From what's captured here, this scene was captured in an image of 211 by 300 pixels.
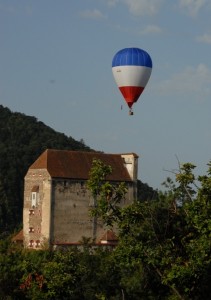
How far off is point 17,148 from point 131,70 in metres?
78.4

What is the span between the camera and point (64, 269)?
1129 inches

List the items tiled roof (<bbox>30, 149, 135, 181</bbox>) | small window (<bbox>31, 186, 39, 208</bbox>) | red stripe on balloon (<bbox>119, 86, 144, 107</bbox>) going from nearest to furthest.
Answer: red stripe on balloon (<bbox>119, 86, 144, 107</bbox>)
tiled roof (<bbox>30, 149, 135, 181</bbox>)
small window (<bbox>31, 186, 39, 208</bbox>)

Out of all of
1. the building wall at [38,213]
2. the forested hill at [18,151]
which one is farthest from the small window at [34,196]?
the forested hill at [18,151]

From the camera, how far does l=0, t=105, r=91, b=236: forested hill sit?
108750 millimetres

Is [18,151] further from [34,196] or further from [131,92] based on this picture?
[131,92]

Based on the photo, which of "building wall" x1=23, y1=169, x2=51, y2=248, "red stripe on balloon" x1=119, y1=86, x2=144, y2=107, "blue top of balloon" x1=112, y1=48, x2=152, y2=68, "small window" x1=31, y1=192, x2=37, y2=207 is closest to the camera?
"blue top of balloon" x1=112, y1=48, x2=152, y2=68

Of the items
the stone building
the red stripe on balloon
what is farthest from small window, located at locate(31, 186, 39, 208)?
the red stripe on balloon

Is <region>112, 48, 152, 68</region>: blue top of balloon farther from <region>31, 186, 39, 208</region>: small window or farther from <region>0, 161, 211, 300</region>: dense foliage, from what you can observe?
<region>31, 186, 39, 208</region>: small window

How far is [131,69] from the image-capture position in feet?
144

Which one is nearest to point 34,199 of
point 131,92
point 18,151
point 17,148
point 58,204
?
point 58,204

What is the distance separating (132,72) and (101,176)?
19.7 meters

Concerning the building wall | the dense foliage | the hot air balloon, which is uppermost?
the hot air balloon

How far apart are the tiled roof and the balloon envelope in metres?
29.7

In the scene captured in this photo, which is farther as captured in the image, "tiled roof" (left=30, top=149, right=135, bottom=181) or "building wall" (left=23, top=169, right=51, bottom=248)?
"tiled roof" (left=30, top=149, right=135, bottom=181)
